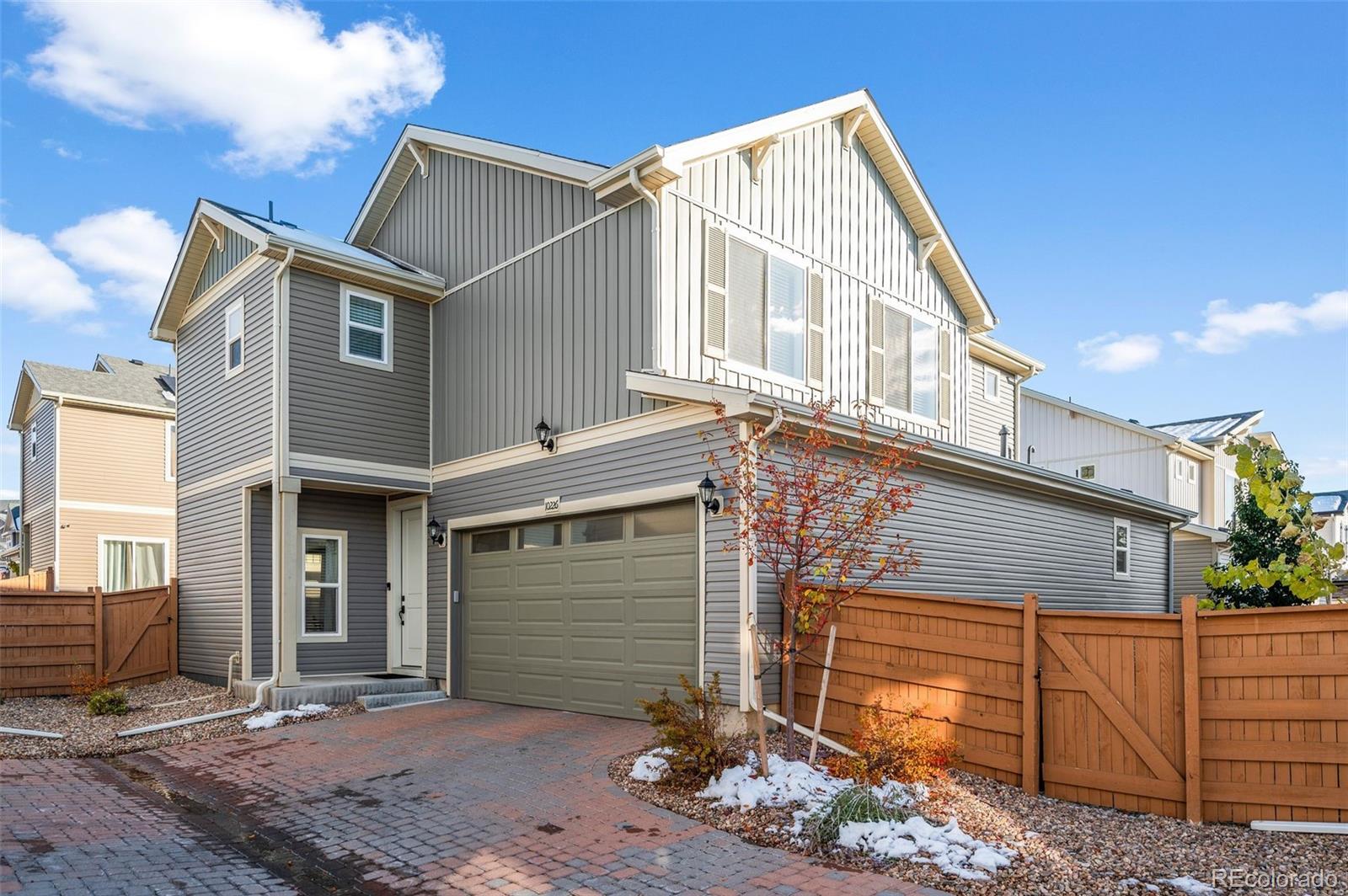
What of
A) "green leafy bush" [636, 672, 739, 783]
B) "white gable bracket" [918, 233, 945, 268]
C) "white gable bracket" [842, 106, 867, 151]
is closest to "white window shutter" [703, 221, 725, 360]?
"white gable bracket" [842, 106, 867, 151]

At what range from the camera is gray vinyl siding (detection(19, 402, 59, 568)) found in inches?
862

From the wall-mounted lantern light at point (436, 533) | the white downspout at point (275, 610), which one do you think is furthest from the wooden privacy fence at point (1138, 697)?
the white downspout at point (275, 610)

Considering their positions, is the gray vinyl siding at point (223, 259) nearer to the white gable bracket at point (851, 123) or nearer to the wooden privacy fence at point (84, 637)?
the wooden privacy fence at point (84, 637)

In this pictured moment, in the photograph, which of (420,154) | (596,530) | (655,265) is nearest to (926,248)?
(655,265)

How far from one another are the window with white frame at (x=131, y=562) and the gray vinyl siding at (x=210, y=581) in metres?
8.32

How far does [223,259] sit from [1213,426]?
31.5 metres

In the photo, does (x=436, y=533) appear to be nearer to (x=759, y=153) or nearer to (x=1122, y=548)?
(x=759, y=153)

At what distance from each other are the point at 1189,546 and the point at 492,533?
20118 millimetres

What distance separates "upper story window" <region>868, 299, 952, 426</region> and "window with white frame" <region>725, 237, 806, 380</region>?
1908 mm

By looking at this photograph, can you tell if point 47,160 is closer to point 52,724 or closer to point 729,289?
point 52,724

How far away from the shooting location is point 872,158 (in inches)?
561

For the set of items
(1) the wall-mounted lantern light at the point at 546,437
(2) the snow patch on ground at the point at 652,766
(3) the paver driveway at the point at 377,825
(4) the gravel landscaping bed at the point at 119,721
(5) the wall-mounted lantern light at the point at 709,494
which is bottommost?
(4) the gravel landscaping bed at the point at 119,721

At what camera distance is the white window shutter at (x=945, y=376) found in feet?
48.8

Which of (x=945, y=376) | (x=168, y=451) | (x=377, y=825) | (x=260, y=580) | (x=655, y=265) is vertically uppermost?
(x=655, y=265)
